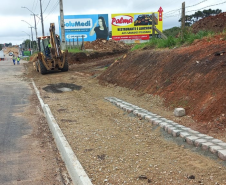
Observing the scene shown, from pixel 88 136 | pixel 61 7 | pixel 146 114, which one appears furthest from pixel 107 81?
pixel 61 7

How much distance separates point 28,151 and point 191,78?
5.03 m

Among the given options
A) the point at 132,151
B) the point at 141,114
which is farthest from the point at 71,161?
the point at 141,114

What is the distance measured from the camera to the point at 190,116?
20.4 ft

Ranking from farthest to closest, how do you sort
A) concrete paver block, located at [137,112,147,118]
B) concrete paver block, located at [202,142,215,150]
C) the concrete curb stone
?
concrete paver block, located at [137,112,147,118] < concrete paver block, located at [202,142,215,150] < the concrete curb stone

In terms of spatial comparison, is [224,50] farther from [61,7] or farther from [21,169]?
[61,7]

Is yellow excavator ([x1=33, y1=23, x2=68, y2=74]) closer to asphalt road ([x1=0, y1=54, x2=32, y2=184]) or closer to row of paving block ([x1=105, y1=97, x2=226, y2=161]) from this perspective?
asphalt road ([x1=0, y1=54, x2=32, y2=184])

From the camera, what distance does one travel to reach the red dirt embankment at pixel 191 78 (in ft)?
19.3

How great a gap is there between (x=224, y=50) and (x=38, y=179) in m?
6.19

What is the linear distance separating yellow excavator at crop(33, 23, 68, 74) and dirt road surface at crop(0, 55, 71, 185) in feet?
37.1

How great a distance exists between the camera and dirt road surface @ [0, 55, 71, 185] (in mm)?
4305

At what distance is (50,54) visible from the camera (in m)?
20.6

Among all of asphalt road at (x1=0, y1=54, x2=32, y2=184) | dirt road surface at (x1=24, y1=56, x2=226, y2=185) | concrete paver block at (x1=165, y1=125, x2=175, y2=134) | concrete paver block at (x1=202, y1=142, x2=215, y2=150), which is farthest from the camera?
concrete paver block at (x1=165, y1=125, x2=175, y2=134)

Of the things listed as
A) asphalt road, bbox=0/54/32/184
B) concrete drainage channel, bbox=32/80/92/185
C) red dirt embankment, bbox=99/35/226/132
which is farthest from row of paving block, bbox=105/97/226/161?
asphalt road, bbox=0/54/32/184

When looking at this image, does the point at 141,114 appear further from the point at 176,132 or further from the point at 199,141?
the point at 199,141
